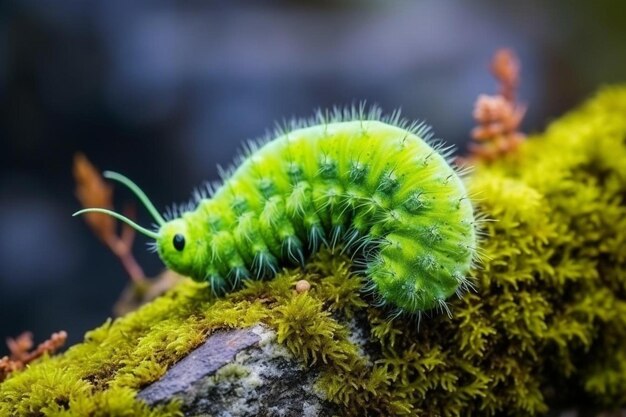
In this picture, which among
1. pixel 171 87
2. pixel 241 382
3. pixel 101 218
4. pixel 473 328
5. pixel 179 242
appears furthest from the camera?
pixel 171 87

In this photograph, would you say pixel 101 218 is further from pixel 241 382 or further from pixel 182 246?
pixel 241 382

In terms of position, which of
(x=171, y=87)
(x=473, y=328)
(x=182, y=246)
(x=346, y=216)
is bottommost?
(x=473, y=328)

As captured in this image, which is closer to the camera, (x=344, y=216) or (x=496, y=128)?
(x=344, y=216)

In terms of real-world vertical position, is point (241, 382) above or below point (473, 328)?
above

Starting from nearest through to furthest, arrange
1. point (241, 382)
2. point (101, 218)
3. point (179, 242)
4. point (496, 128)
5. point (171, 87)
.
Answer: point (241, 382) < point (179, 242) < point (496, 128) < point (101, 218) < point (171, 87)

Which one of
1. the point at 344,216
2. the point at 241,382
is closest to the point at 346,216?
the point at 344,216
